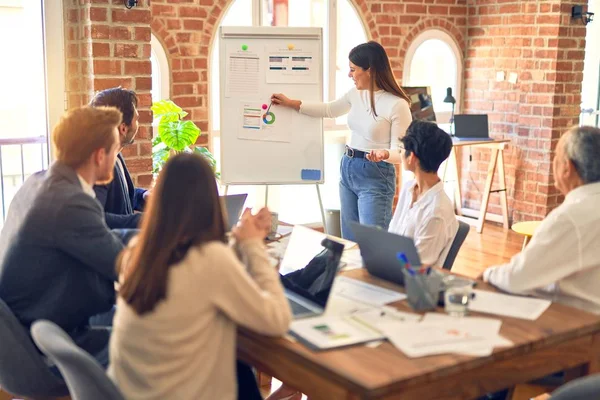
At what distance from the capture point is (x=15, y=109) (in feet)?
14.3

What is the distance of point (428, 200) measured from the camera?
290cm

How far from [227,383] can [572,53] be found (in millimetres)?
5125

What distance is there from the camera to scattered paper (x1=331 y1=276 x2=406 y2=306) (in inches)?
92.0

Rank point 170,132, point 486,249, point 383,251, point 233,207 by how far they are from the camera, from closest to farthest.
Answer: point 383,251
point 233,207
point 170,132
point 486,249

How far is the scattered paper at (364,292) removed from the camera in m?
2.34

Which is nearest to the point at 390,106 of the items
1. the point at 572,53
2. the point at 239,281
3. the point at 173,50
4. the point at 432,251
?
the point at 432,251

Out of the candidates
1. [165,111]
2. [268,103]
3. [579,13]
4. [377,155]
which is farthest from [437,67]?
[377,155]

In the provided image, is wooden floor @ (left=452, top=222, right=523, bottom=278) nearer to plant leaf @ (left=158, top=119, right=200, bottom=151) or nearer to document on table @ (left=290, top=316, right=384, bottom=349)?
plant leaf @ (left=158, top=119, right=200, bottom=151)

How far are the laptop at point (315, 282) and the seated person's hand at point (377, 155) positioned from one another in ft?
4.94

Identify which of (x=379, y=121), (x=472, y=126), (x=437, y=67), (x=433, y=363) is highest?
(x=437, y=67)

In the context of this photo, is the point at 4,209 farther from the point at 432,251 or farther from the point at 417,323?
the point at 417,323

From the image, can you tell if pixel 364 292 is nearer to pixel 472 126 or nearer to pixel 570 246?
pixel 570 246

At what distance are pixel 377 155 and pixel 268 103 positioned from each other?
2.80 feet

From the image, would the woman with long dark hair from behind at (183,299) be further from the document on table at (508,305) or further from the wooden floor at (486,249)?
the wooden floor at (486,249)
